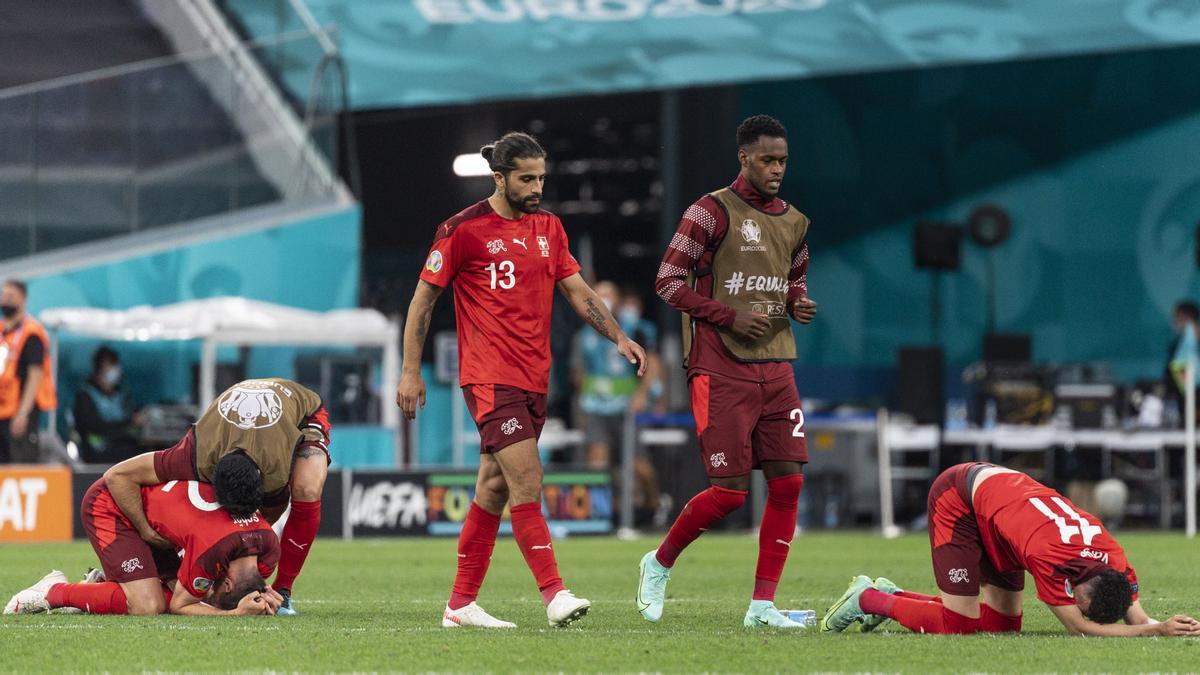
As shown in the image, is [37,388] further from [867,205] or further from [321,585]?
[867,205]

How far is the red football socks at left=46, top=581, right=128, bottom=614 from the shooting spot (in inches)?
345

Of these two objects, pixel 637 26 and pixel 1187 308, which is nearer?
pixel 1187 308

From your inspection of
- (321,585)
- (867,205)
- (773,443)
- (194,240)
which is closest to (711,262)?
(773,443)

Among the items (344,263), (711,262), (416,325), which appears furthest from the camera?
(344,263)

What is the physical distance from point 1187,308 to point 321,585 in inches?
427

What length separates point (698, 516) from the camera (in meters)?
8.54

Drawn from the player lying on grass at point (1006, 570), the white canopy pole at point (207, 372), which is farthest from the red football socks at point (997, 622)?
the white canopy pole at point (207, 372)

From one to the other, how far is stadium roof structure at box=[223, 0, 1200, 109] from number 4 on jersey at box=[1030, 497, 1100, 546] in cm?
1187

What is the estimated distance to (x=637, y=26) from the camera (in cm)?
2084

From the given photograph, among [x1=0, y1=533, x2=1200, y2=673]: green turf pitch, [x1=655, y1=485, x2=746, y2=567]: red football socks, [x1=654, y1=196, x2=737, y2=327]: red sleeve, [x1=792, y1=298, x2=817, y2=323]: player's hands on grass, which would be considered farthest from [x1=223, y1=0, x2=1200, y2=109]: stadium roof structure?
[x1=655, y1=485, x2=746, y2=567]: red football socks

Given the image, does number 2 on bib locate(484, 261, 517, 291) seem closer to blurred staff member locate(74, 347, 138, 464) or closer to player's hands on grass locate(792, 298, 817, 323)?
player's hands on grass locate(792, 298, 817, 323)

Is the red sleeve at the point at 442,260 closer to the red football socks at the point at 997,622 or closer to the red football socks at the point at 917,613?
the red football socks at the point at 917,613

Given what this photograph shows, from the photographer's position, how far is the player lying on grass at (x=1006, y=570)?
7.07m

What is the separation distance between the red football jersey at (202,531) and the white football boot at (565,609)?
1493mm
